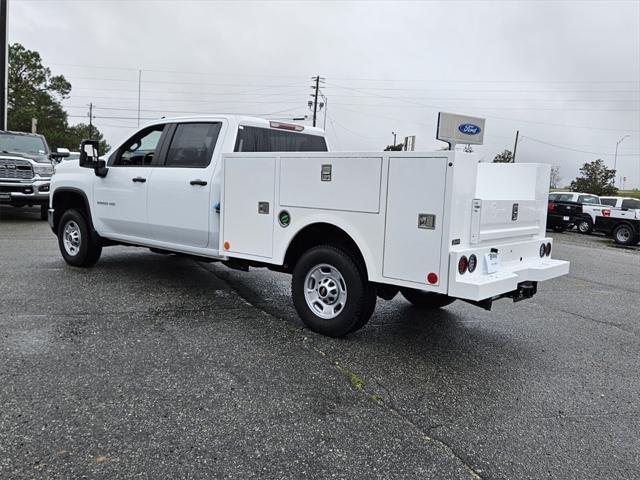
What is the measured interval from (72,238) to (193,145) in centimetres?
276

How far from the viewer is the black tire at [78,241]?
7.71 m

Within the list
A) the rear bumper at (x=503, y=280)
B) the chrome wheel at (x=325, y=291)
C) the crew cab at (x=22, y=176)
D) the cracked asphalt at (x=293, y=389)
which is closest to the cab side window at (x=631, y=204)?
the cracked asphalt at (x=293, y=389)

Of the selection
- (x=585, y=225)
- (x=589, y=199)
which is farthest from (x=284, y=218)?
(x=589, y=199)

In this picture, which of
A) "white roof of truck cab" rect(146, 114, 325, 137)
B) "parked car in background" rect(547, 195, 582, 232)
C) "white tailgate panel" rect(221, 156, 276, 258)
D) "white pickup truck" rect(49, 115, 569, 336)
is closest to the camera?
"white pickup truck" rect(49, 115, 569, 336)

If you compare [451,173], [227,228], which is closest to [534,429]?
[451,173]

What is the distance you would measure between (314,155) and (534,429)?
A: 9.20ft

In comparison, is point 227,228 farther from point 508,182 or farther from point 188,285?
point 508,182

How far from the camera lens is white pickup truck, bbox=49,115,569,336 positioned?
4.37m

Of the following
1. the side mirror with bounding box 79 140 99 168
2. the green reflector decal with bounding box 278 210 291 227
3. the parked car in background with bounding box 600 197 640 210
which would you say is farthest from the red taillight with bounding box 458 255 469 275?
the parked car in background with bounding box 600 197 640 210

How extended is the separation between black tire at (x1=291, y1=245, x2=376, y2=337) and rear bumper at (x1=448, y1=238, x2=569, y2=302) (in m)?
0.85

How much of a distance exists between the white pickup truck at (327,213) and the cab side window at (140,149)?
0.02 metres

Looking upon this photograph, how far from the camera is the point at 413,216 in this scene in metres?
4.42

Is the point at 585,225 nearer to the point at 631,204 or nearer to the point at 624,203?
the point at 624,203

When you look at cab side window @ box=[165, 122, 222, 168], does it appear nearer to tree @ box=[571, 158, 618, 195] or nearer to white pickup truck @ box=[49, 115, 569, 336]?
white pickup truck @ box=[49, 115, 569, 336]
